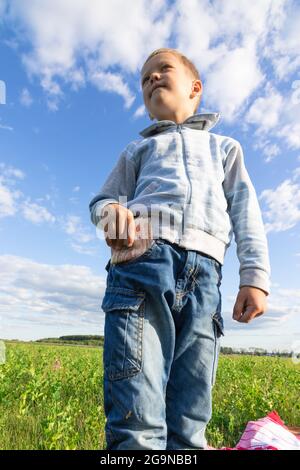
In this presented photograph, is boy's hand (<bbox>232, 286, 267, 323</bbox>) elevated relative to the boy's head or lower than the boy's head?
lower

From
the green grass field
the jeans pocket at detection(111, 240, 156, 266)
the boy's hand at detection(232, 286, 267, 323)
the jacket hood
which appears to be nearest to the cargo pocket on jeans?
the jeans pocket at detection(111, 240, 156, 266)

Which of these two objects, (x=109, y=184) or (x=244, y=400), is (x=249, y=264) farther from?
(x=244, y=400)

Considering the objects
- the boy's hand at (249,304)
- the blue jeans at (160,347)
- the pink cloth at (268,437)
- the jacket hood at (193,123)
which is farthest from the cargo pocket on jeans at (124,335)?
the pink cloth at (268,437)

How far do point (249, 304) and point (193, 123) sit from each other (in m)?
1.32

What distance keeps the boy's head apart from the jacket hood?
0.10 meters

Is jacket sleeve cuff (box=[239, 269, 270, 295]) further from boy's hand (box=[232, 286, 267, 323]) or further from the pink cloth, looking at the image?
the pink cloth

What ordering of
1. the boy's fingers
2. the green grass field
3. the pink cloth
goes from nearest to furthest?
the boy's fingers → the green grass field → the pink cloth

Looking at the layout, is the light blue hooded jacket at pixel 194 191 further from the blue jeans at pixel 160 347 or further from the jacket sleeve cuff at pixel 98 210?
the blue jeans at pixel 160 347

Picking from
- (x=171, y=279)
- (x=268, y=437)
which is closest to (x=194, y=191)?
(x=171, y=279)

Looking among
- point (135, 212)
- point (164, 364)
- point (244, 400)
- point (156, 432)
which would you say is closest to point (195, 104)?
point (135, 212)

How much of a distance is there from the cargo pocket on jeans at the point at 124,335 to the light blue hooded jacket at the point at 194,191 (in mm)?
403

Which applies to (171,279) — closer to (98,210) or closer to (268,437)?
(98,210)

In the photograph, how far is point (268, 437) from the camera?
3.75 metres

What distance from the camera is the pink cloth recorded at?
359 cm
